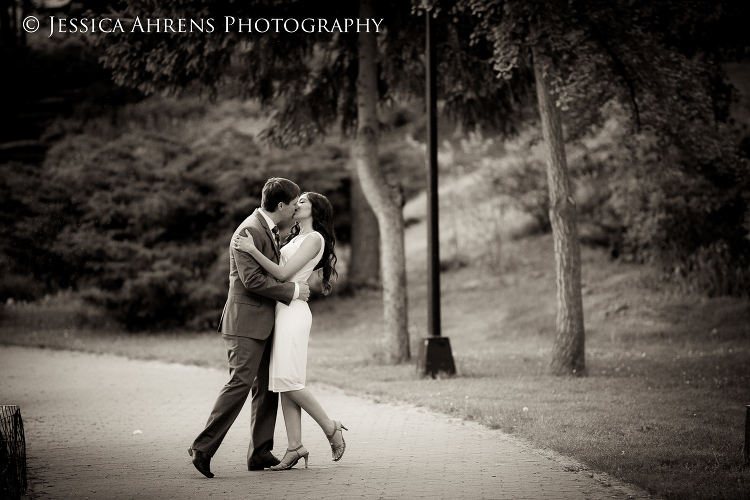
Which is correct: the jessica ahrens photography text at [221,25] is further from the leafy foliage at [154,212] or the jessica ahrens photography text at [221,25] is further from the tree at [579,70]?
the leafy foliage at [154,212]

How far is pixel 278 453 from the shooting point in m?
6.82

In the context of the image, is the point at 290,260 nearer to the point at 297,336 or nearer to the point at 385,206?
the point at 297,336

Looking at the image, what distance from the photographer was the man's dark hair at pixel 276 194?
6.12 metres

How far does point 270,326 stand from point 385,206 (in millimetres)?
7092

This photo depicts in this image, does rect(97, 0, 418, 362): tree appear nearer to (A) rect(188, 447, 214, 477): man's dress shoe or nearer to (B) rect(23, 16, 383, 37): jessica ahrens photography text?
(B) rect(23, 16, 383, 37): jessica ahrens photography text

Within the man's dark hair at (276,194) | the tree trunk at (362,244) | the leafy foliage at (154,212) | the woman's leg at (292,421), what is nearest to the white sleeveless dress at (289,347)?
the woman's leg at (292,421)

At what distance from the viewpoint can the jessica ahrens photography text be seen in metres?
12.1

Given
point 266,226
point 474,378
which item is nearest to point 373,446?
point 266,226

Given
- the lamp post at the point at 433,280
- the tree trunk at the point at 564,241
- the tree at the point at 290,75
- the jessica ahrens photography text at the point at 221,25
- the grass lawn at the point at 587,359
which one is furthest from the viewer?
the tree at the point at 290,75

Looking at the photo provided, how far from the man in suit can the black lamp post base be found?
16.4ft

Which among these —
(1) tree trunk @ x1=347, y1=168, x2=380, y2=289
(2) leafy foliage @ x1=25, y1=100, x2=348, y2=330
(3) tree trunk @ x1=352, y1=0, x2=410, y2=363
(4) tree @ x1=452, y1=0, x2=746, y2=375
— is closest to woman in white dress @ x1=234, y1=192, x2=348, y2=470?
(4) tree @ x1=452, y1=0, x2=746, y2=375

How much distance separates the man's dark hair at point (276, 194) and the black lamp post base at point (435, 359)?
17.6 ft

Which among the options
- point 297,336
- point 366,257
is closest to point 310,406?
point 297,336

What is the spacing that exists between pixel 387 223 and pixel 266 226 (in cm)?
693
